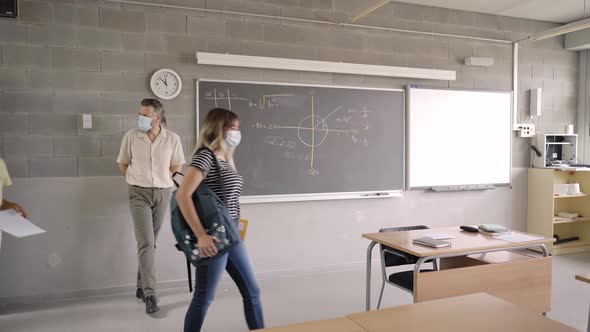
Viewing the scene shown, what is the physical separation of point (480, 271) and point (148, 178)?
257cm

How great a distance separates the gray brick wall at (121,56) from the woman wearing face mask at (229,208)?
1.79 metres

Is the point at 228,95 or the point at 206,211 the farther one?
the point at 228,95

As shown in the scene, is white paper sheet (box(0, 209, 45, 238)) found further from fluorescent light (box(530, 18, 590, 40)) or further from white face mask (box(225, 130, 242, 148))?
fluorescent light (box(530, 18, 590, 40))

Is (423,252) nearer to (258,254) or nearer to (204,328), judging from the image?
(204,328)

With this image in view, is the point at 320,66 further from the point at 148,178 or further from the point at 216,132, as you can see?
the point at 216,132

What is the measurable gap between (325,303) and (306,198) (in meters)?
1.18

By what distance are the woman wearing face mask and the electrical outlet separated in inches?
173

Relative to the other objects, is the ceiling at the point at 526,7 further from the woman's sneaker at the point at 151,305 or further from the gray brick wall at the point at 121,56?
the woman's sneaker at the point at 151,305

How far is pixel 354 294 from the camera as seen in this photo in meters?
3.93

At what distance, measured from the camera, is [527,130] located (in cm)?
555

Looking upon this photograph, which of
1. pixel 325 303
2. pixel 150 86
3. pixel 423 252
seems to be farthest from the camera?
pixel 150 86

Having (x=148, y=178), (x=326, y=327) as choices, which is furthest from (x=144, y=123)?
(x=326, y=327)

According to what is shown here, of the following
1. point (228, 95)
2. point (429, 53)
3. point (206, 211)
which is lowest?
point (206, 211)

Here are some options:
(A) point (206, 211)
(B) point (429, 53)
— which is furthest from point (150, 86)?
(B) point (429, 53)
